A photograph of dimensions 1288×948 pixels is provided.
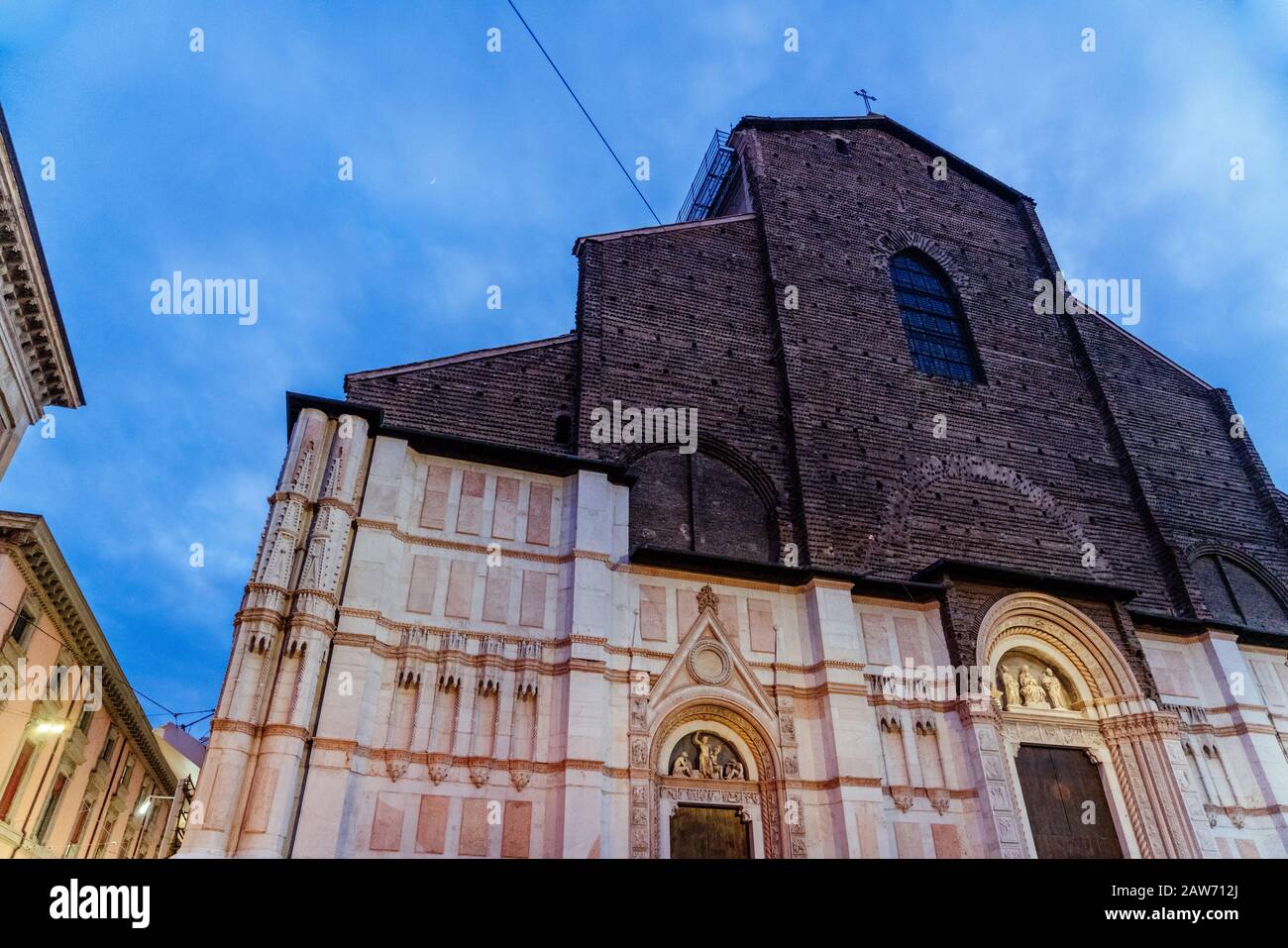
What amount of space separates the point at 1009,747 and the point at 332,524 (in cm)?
1093

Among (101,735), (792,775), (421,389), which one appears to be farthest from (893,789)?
(101,735)

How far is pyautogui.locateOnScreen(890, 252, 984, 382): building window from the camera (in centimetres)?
1847

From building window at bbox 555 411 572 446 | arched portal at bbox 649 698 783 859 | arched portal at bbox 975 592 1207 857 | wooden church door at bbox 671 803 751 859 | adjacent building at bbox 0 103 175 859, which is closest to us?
wooden church door at bbox 671 803 751 859

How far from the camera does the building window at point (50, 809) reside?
19000 millimetres

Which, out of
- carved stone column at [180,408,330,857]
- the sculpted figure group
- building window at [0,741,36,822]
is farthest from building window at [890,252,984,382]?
building window at [0,741,36,822]

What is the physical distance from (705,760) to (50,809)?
690 inches

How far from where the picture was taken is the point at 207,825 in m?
8.91

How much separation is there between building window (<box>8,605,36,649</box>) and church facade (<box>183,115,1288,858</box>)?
374 inches

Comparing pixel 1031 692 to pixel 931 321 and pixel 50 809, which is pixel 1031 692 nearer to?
pixel 931 321

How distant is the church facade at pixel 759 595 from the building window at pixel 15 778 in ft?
38.8

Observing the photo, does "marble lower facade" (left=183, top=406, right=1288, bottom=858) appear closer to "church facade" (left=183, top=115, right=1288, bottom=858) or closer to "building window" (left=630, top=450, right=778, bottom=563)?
"church facade" (left=183, top=115, right=1288, bottom=858)

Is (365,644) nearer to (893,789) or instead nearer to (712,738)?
(712,738)

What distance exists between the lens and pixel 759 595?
13.2 metres

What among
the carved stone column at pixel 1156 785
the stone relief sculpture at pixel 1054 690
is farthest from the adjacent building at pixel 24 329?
the carved stone column at pixel 1156 785
